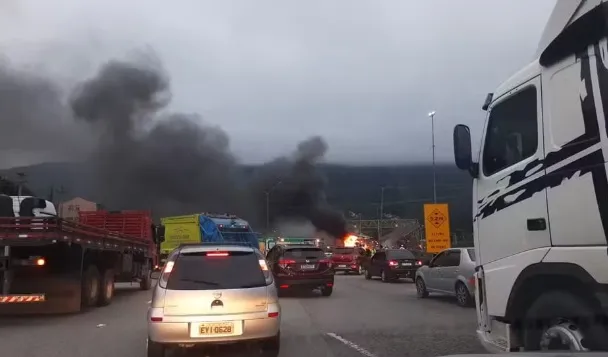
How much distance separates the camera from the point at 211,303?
648cm

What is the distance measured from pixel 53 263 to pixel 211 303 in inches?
258

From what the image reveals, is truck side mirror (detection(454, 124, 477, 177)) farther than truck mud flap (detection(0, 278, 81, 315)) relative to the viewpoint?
No

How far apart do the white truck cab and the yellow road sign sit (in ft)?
57.0

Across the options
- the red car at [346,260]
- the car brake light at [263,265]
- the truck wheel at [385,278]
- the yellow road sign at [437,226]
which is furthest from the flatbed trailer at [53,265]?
the red car at [346,260]

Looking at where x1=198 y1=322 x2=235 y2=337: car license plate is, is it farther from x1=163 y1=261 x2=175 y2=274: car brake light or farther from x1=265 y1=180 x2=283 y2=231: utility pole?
x1=265 y1=180 x2=283 y2=231: utility pole

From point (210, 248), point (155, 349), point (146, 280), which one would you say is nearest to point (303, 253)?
point (146, 280)

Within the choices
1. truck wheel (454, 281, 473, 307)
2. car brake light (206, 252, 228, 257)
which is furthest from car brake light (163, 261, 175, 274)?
truck wheel (454, 281, 473, 307)

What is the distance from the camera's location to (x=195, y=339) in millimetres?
6418

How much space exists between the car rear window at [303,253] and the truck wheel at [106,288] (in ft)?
15.2

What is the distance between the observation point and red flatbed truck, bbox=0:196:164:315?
414 inches

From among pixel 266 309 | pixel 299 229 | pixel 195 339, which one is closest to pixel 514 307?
pixel 266 309

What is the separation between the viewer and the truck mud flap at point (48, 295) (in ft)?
36.0

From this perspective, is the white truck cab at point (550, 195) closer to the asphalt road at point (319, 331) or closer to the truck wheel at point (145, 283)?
the asphalt road at point (319, 331)

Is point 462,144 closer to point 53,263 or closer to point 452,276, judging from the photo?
Answer: point 452,276
